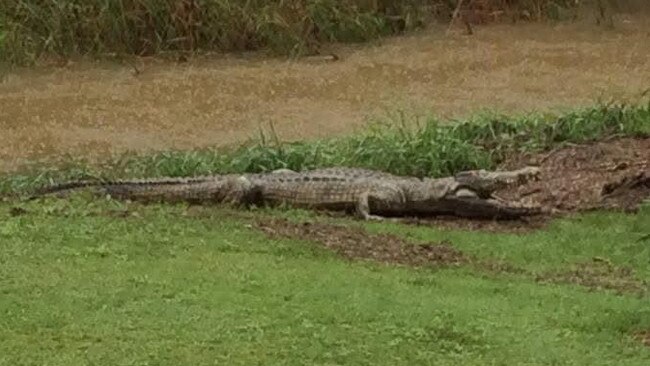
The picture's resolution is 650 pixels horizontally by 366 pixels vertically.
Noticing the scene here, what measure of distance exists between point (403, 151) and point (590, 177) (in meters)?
1.05

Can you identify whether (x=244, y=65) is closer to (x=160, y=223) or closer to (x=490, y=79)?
(x=490, y=79)

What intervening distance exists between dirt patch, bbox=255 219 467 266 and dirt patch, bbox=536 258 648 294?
40 centimetres

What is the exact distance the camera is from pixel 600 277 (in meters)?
5.19

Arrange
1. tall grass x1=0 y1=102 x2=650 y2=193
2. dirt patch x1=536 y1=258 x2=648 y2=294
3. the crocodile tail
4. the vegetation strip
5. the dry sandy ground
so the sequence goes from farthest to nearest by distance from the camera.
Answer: the dry sandy ground, tall grass x1=0 y1=102 x2=650 y2=193, the crocodile tail, the vegetation strip, dirt patch x1=536 y1=258 x2=648 y2=294

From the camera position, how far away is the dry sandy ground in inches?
358

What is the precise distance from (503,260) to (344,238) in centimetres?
64

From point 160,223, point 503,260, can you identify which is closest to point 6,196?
point 160,223

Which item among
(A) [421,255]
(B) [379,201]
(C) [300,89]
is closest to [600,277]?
(A) [421,255]

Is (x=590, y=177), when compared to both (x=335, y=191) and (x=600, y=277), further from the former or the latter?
(x=600, y=277)

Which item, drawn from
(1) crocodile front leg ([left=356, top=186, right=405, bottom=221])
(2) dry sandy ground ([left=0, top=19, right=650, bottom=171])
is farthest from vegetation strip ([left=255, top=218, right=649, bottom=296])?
(2) dry sandy ground ([left=0, top=19, right=650, bottom=171])

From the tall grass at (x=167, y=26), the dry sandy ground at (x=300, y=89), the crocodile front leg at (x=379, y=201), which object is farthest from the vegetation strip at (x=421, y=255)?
the tall grass at (x=167, y=26)

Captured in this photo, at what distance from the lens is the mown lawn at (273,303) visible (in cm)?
Answer: 388

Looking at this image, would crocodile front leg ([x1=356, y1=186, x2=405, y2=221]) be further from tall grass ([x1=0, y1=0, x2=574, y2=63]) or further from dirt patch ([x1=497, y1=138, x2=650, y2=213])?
tall grass ([x1=0, y1=0, x2=574, y2=63])

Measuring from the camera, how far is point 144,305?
4262mm
